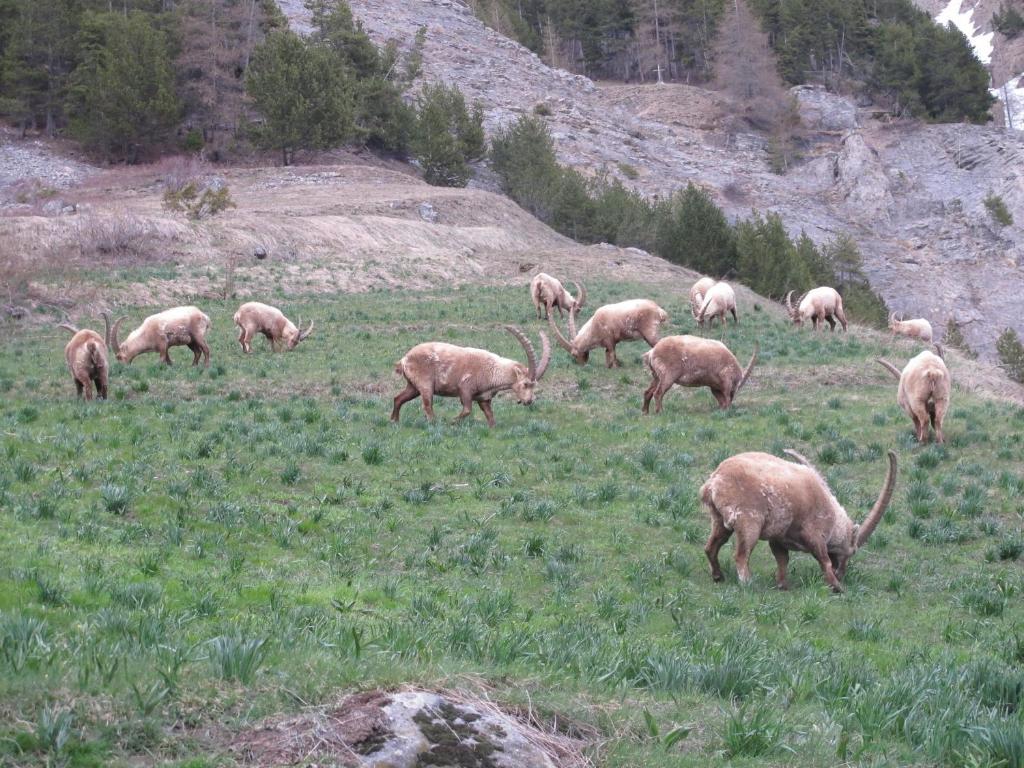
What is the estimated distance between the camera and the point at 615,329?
72.9 feet

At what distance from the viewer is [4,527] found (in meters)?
9.56

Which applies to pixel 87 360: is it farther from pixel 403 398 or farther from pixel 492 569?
pixel 492 569

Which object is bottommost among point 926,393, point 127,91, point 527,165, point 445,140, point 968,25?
point 926,393

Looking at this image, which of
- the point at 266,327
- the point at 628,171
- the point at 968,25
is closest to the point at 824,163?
the point at 628,171

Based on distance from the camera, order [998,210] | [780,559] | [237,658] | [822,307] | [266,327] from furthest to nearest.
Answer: [998,210], [822,307], [266,327], [780,559], [237,658]

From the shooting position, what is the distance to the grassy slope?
17.5 ft

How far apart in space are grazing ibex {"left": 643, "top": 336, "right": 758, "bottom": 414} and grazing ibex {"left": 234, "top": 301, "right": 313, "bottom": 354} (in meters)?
9.81

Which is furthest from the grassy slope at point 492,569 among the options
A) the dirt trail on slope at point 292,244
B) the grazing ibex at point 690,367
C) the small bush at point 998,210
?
the small bush at point 998,210

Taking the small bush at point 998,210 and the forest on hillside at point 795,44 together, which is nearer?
the small bush at point 998,210

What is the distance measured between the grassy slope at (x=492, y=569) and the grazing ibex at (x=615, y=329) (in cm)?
76

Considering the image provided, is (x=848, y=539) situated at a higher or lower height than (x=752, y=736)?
lower

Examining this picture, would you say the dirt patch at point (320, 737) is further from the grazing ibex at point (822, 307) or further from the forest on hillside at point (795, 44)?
the forest on hillside at point (795, 44)

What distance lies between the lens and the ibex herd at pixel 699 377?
1007cm

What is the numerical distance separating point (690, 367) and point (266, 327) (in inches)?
429
